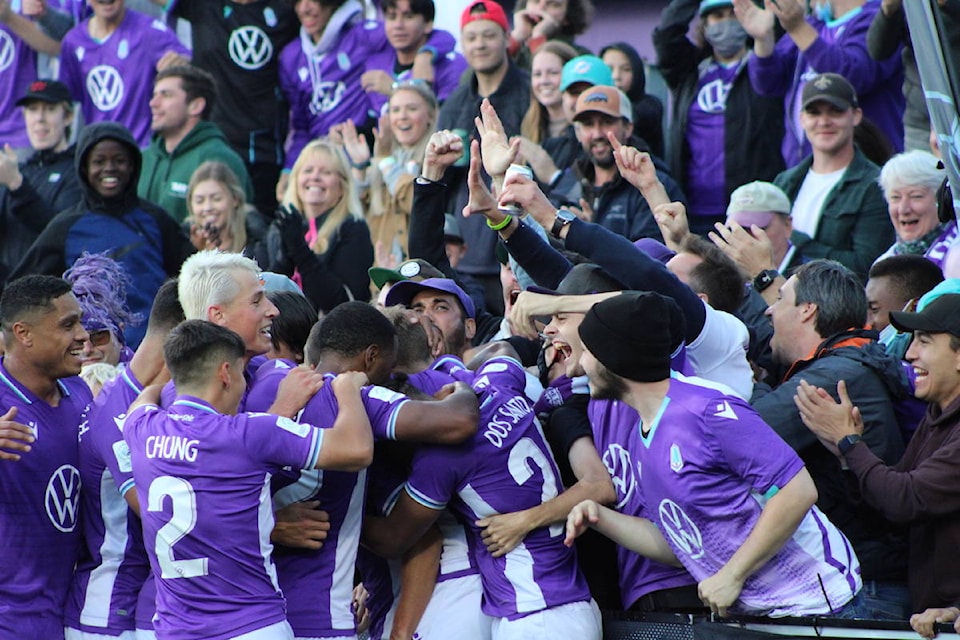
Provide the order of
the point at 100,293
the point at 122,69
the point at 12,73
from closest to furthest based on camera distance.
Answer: the point at 100,293, the point at 122,69, the point at 12,73

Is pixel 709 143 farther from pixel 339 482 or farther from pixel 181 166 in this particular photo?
pixel 339 482

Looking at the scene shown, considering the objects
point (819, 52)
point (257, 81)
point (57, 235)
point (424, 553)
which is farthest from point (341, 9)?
point (424, 553)

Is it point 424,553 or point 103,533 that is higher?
point 103,533

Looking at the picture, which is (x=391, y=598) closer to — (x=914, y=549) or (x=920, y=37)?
(x=914, y=549)

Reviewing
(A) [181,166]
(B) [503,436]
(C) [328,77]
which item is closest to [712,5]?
(C) [328,77]

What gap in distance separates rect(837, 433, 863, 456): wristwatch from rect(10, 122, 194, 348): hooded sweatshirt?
16.6 ft

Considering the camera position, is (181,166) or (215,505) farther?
(181,166)

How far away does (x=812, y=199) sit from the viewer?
27.6 feet

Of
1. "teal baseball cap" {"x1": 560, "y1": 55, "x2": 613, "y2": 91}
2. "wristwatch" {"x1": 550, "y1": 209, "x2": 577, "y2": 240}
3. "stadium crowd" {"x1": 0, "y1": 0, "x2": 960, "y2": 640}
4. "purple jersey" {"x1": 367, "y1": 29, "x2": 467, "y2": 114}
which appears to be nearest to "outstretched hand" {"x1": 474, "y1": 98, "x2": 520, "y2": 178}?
"stadium crowd" {"x1": 0, "y1": 0, "x2": 960, "y2": 640}

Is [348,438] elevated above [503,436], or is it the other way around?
[348,438]

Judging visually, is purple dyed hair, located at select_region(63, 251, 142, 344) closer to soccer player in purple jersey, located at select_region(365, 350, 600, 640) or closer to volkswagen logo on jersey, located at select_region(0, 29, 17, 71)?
soccer player in purple jersey, located at select_region(365, 350, 600, 640)

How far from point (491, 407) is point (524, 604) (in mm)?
785

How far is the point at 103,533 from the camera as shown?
5.67 m

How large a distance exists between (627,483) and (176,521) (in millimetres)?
1762
